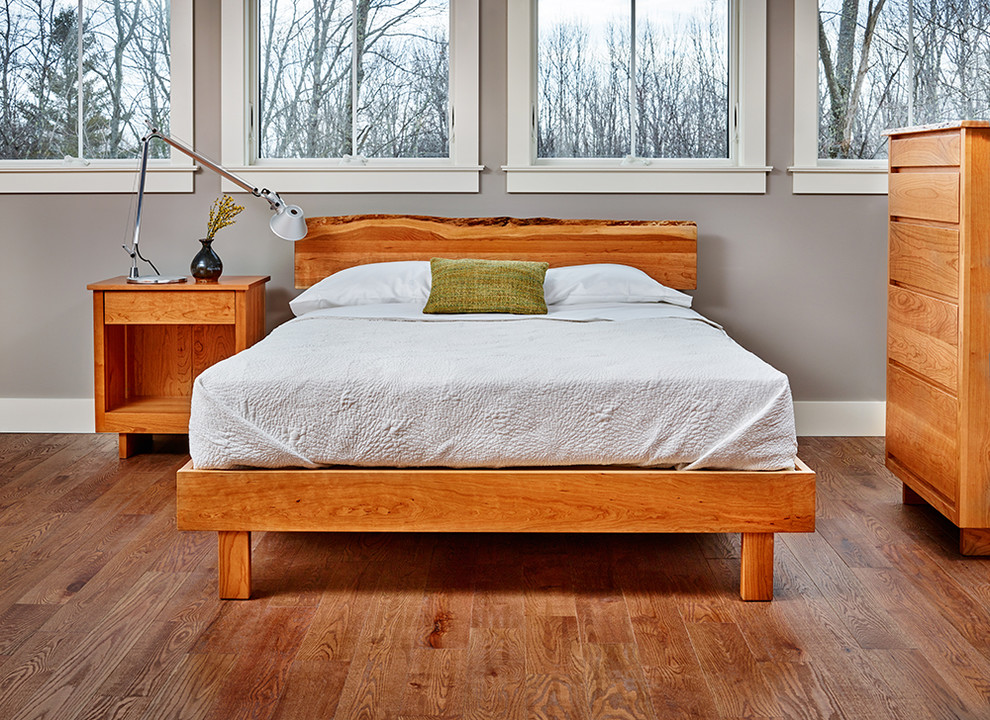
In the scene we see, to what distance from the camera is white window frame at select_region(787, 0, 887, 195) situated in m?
4.07

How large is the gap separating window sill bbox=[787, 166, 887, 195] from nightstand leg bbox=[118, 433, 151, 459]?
2.84m

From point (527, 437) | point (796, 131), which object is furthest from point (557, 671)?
point (796, 131)

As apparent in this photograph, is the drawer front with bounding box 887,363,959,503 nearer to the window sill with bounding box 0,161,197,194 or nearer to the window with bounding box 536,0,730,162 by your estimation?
the window with bounding box 536,0,730,162

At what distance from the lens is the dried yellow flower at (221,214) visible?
399 centimetres

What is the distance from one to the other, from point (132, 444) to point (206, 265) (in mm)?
755

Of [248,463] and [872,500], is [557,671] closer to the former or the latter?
[248,463]

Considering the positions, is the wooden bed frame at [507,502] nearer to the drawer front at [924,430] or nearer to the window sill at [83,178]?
the drawer front at [924,430]

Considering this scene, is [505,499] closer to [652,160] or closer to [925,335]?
[925,335]

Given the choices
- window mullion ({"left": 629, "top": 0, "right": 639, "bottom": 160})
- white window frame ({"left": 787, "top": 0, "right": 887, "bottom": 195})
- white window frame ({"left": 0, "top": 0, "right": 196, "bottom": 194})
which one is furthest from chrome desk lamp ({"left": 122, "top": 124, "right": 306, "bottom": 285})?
white window frame ({"left": 787, "top": 0, "right": 887, "bottom": 195})

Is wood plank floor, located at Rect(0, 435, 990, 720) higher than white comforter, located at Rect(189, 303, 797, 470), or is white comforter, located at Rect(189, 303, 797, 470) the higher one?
white comforter, located at Rect(189, 303, 797, 470)

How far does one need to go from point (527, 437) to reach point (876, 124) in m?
2.65

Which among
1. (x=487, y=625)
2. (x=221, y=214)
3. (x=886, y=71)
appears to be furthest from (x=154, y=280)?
(x=886, y=71)

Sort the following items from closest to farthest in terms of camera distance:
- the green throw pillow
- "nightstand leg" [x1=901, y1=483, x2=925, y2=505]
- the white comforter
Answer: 1. the white comforter
2. "nightstand leg" [x1=901, y1=483, x2=925, y2=505]
3. the green throw pillow

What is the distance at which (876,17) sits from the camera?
4.13 meters
